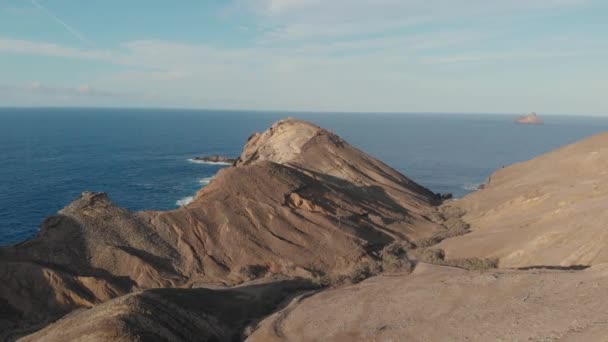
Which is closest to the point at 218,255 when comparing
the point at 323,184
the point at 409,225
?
the point at 323,184

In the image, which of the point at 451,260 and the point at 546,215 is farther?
the point at 546,215

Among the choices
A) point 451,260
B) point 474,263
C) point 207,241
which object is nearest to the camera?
point 474,263

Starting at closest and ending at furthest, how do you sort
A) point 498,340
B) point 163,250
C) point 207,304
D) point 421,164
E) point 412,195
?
point 498,340, point 207,304, point 163,250, point 412,195, point 421,164

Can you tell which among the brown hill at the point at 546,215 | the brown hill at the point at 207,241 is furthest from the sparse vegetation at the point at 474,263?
the brown hill at the point at 207,241

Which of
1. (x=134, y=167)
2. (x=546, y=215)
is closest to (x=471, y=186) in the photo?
(x=546, y=215)

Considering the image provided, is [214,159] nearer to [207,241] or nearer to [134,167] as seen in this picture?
[134,167]

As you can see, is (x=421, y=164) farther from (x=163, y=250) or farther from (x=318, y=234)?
(x=163, y=250)

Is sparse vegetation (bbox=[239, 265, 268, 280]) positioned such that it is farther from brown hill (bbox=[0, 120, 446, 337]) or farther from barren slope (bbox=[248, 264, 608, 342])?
barren slope (bbox=[248, 264, 608, 342])
